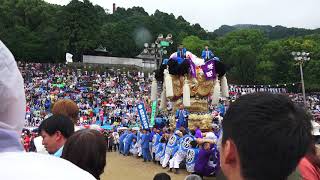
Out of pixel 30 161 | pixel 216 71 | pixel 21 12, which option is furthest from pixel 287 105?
pixel 21 12

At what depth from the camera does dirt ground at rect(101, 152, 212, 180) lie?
1254 cm

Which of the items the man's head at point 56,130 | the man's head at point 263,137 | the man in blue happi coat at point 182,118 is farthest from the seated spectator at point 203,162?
the man's head at point 263,137

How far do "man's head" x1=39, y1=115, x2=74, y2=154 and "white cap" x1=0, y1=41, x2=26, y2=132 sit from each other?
7.23ft

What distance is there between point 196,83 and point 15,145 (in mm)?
13609

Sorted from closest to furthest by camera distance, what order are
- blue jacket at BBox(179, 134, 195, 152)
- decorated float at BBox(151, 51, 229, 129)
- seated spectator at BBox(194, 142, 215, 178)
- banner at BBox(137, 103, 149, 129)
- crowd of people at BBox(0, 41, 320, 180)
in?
crowd of people at BBox(0, 41, 320, 180), seated spectator at BBox(194, 142, 215, 178), blue jacket at BBox(179, 134, 195, 152), decorated float at BBox(151, 51, 229, 129), banner at BBox(137, 103, 149, 129)

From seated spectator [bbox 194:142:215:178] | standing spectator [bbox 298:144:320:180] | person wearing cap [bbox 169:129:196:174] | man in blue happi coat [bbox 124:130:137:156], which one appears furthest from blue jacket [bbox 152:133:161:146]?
standing spectator [bbox 298:144:320:180]

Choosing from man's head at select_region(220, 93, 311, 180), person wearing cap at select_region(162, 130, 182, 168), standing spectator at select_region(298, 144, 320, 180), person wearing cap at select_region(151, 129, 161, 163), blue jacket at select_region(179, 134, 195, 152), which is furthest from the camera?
person wearing cap at select_region(151, 129, 161, 163)

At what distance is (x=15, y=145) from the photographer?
1.27m

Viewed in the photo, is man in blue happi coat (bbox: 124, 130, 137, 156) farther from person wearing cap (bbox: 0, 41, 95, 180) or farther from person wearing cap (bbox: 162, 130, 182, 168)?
person wearing cap (bbox: 0, 41, 95, 180)

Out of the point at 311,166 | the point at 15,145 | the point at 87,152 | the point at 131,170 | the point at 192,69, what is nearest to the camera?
the point at 15,145

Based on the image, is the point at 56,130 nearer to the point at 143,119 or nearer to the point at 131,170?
the point at 131,170

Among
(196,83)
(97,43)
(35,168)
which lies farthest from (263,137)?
(97,43)

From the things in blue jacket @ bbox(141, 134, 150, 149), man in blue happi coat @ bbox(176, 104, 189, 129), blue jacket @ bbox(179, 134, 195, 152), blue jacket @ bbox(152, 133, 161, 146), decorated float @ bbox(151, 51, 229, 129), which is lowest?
blue jacket @ bbox(141, 134, 150, 149)

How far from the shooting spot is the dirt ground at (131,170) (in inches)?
494
